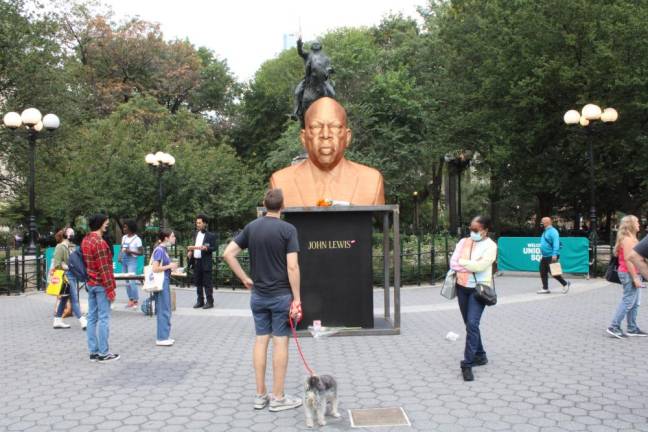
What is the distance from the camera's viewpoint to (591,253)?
16.3 meters

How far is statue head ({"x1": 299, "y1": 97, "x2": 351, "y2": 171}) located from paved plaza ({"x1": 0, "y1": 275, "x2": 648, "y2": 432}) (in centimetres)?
273

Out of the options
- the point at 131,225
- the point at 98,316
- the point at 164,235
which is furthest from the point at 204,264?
the point at 98,316

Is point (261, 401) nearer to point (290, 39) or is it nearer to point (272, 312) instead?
point (272, 312)

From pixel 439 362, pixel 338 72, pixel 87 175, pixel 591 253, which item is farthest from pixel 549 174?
pixel 87 175

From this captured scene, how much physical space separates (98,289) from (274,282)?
10.1 feet

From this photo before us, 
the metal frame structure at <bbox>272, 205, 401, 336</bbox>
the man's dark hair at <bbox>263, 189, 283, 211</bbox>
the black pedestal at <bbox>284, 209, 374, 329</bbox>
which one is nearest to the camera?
the man's dark hair at <bbox>263, 189, 283, 211</bbox>

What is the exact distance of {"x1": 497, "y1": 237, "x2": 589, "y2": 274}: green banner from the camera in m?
15.8

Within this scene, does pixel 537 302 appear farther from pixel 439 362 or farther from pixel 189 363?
pixel 189 363

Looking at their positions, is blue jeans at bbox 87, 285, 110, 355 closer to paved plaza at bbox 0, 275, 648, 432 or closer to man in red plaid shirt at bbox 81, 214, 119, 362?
man in red plaid shirt at bbox 81, 214, 119, 362

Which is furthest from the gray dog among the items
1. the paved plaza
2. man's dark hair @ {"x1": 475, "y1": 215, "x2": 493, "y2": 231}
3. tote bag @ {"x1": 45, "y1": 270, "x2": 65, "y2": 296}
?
tote bag @ {"x1": 45, "y1": 270, "x2": 65, "y2": 296}

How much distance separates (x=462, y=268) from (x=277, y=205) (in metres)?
2.22

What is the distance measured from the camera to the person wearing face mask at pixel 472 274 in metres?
5.87

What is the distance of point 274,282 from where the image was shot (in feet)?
15.9

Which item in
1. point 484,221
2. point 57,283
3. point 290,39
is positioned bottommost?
point 57,283
